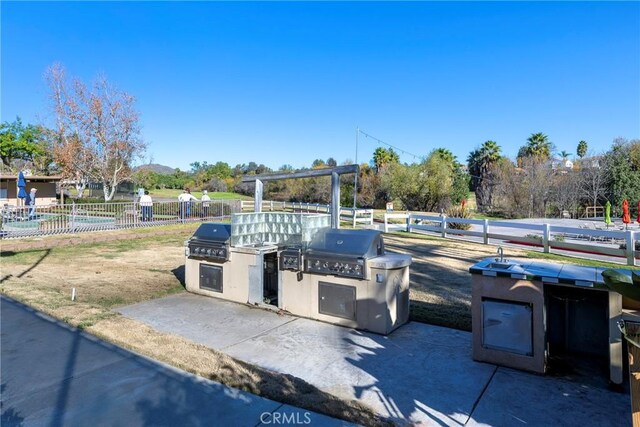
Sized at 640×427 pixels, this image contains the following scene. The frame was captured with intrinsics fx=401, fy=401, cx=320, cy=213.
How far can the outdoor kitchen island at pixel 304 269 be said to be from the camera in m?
5.05

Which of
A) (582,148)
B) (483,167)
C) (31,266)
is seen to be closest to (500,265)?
(31,266)

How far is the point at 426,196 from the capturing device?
1588 inches

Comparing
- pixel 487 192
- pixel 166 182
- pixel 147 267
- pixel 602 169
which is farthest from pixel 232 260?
pixel 166 182

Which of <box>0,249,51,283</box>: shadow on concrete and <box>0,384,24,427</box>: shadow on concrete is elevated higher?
<box>0,249,51,283</box>: shadow on concrete

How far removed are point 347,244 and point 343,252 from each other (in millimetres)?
138

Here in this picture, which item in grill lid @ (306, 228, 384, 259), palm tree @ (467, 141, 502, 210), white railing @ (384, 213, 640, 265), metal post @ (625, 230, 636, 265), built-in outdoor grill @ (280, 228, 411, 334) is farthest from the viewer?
palm tree @ (467, 141, 502, 210)

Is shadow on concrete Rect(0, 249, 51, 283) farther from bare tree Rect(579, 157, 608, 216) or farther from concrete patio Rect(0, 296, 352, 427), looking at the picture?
bare tree Rect(579, 157, 608, 216)

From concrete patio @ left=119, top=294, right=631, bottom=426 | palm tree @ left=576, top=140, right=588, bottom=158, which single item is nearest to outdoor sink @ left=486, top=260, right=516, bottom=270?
concrete patio @ left=119, top=294, right=631, bottom=426

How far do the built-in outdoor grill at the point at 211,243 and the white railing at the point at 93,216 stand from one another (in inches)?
395

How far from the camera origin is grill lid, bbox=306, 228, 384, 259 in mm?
5145

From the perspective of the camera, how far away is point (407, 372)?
13.1 feet

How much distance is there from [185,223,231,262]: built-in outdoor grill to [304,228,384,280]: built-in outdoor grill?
158 centimetres

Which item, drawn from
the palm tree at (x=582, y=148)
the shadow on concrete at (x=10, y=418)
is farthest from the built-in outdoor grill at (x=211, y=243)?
the palm tree at (x=582, y=148)

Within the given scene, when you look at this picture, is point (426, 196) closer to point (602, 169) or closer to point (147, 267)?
point (602, 169)
